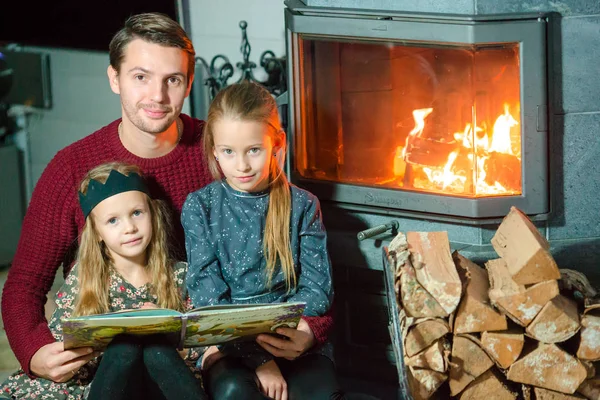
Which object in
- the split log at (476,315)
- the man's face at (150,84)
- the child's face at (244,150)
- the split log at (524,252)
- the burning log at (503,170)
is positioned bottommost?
the split log at (476,315)

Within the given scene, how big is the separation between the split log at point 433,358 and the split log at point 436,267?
0.09m

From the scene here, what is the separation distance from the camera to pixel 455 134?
2328mm

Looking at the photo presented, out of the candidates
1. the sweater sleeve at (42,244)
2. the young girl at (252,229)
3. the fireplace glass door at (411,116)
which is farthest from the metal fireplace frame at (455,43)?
the sweater sleeve at (42,244)

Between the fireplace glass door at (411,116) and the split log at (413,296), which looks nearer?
the split log at (413,296)

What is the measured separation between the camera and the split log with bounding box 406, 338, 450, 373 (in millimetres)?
2010

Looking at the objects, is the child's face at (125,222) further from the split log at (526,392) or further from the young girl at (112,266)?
the split log at (526,392)

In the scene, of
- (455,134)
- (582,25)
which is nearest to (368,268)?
(455,134)

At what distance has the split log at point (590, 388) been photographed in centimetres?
203

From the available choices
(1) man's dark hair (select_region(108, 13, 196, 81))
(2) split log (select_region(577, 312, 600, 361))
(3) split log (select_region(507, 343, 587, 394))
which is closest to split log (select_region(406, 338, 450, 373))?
(3) split log (select_region(507, 343, 587, 394))

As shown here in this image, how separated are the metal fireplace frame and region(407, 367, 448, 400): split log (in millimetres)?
443

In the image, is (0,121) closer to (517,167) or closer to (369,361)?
(369,361)

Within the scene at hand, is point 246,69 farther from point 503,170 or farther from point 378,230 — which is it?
point 503,170

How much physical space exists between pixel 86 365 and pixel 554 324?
102cm

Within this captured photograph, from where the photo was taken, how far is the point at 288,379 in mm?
1987
